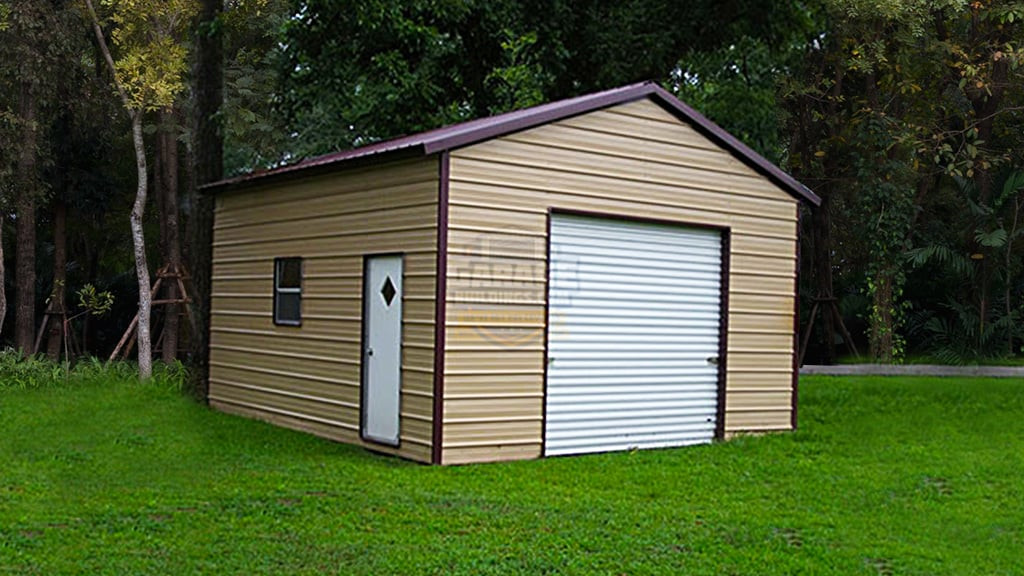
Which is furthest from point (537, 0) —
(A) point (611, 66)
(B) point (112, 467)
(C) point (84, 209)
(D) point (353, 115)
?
(B) point (112, 467)

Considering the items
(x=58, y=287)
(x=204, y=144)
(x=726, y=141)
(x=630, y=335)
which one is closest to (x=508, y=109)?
(x=204, y=144)

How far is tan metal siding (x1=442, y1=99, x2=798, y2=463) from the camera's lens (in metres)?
9.87

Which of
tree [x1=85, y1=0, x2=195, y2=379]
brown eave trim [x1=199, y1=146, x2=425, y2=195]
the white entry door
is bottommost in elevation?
the white entry door

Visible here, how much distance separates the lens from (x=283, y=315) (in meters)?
12.6

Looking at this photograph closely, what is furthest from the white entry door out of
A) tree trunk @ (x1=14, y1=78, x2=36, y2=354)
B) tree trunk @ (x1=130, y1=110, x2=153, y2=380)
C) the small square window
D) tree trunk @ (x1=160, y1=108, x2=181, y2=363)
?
tree trunk @ (x1=14, y1=78, x2=36, y2=354)

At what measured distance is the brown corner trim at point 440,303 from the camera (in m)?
9.66

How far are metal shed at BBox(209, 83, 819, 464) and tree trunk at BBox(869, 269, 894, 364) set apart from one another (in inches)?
414

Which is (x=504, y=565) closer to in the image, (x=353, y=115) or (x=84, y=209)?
(x=353, y=115)

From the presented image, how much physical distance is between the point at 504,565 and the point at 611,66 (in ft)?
44.0

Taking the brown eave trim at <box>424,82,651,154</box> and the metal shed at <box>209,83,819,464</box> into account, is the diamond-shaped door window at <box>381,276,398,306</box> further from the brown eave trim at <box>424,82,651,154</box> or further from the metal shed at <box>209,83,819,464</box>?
the brown eave trim at <box>424,82,651,154</box>

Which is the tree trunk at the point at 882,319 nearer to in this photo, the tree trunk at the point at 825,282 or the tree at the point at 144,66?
the tree trunk at the point at 825,282

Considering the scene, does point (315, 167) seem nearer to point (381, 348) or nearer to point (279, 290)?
point (279, 290)

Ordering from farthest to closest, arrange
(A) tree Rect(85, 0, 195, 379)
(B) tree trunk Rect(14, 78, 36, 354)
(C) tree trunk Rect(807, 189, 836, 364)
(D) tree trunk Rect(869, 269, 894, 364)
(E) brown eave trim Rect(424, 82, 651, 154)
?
1. (C) tree trunk Rect(807, 189, 836, 364)
2. (D) tree trunk Rect(869, 269, 894, 364)
3. (B) tree trunk Rect(14, 78, 36, 354)
4. (A) tree Rect(85, 0, 195, 379)
5. (E) brown eave trim Rect(424, 82, 651, 154)

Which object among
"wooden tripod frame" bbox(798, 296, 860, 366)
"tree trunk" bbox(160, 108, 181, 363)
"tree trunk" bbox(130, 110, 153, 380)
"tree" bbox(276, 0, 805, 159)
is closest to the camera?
"tree" bbox(276, 0, 805, 159)
